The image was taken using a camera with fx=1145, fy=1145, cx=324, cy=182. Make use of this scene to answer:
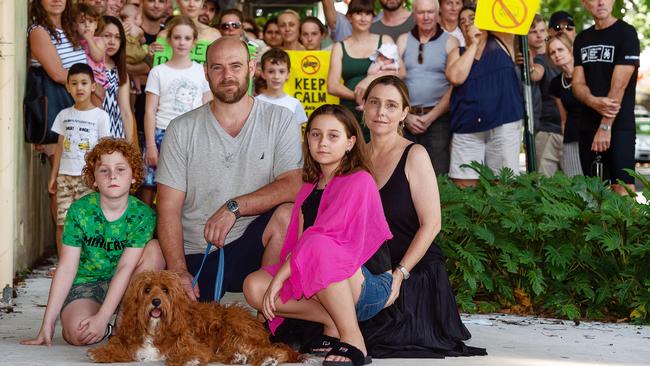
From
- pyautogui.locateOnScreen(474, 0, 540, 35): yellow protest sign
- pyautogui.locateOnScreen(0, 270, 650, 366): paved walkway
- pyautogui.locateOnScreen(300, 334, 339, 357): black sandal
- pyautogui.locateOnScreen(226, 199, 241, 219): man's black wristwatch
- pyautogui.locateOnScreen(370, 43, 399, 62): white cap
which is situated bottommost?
pyautogui.locateOnScreen(0, 270, 650, 366): paved walkway

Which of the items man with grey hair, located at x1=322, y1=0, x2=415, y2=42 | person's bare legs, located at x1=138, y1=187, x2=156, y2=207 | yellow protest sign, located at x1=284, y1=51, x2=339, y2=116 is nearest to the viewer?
person's bare legs, located at x1=138, y1=187, x2=156, y2=207

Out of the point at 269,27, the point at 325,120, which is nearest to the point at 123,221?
the point at 325,120

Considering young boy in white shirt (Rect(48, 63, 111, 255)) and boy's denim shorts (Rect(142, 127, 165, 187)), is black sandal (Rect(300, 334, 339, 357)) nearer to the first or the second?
young boy in white shirt (Rect(48, 63, 111, 255))

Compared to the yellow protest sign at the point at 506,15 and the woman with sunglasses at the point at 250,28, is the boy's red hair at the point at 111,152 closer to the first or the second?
the yellow protest sign at the point at 506,15

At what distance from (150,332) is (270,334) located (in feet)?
2.39

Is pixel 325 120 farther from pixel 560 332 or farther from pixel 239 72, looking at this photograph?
pixel 560 332

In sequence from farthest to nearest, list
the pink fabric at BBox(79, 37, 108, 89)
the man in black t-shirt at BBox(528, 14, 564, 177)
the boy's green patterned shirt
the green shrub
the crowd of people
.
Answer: the man in black t-shirt at BBox(528, 14, 564, 177), the pink fabric at BBox(79, 37, 108, 89), the green shrub, the boy's green patterned shirt, the crowd of people

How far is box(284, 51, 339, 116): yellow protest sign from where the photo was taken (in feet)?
34.6

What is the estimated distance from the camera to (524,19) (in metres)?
9.12

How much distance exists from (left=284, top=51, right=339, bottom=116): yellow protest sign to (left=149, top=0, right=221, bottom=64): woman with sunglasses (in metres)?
0.96

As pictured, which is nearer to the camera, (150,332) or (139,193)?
(150,332)

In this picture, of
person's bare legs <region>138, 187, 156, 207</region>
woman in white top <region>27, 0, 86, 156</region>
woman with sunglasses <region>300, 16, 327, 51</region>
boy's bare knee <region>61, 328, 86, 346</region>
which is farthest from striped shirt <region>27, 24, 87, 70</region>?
boy's bare knee <region>61, 328, 86, 346</region>

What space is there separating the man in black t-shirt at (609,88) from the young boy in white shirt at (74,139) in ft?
12.8

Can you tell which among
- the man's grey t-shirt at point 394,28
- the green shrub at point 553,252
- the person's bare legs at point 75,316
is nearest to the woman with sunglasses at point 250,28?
the man's grey t-shirt at point 394,28
